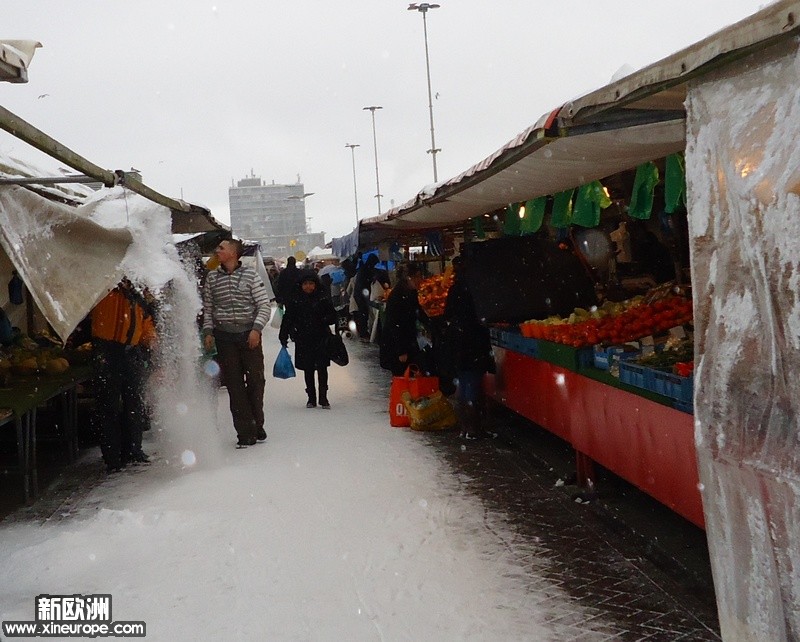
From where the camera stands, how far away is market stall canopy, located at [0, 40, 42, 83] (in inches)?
139

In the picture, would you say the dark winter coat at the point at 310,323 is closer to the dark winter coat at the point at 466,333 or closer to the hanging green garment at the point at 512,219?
the dark winter coat at the point at 466,333

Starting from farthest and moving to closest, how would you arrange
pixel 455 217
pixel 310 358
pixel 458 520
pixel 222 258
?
1. pixel 455 217
2. pixel 310 358
3. pixel 222 258
4. pixel 458 520

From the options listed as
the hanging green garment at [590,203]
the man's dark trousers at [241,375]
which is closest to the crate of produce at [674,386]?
the hanging green garment at [590,203]

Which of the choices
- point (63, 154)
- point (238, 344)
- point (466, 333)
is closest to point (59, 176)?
point (63, 154)

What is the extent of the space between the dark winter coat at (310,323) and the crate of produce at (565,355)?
353 cm

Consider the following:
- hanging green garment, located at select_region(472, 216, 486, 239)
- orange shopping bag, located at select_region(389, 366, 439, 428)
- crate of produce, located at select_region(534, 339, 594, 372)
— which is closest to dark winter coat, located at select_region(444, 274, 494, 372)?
orange shopping bag, located at select_region(389, 366, 439, 428)

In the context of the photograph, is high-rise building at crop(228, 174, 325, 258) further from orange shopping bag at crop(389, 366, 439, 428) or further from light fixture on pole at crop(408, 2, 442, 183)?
orange shopping bag at crop(389, 366, 439, 428)

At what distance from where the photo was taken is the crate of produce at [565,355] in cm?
640

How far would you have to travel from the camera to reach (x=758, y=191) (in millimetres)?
2740

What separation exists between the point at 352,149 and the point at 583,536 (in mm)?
60509

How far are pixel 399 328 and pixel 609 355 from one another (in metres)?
3.55

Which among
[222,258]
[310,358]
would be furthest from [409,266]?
[222,258]

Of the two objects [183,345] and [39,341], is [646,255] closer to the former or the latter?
[183,345]

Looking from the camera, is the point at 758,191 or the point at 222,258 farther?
the point at 222,258
